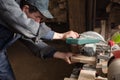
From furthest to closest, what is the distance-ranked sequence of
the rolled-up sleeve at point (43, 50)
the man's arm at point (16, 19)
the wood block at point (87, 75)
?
the rolled-up sleeve at point (43, 50) → the wood block at point (87, 75) → the man's arm at point (16, 19)

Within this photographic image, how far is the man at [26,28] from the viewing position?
4.81ft

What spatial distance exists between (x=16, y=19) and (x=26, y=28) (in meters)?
0.07

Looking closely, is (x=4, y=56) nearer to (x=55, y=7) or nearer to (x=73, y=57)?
(x=73, y=57)

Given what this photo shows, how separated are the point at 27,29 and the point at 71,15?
1.42 metres

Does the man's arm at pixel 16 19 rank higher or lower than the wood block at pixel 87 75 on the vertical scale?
higher

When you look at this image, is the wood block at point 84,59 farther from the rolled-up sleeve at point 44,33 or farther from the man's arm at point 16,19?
the man's arm at point 16,19

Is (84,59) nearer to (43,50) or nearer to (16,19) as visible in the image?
(43,50)

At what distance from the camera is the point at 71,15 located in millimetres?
2867

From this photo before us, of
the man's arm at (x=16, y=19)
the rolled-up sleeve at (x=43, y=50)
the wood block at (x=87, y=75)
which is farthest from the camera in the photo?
the rolled-up sleeve at (x=43, y=50)

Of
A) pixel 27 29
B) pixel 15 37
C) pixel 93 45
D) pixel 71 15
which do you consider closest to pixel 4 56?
pixel 15 37

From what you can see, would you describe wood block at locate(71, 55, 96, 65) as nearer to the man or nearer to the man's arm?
the man

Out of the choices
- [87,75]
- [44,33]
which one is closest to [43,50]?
[44,33]

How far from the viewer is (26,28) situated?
4.88 feet

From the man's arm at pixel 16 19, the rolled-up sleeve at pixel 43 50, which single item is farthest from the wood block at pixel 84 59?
the man's arm at pixel 16 19
